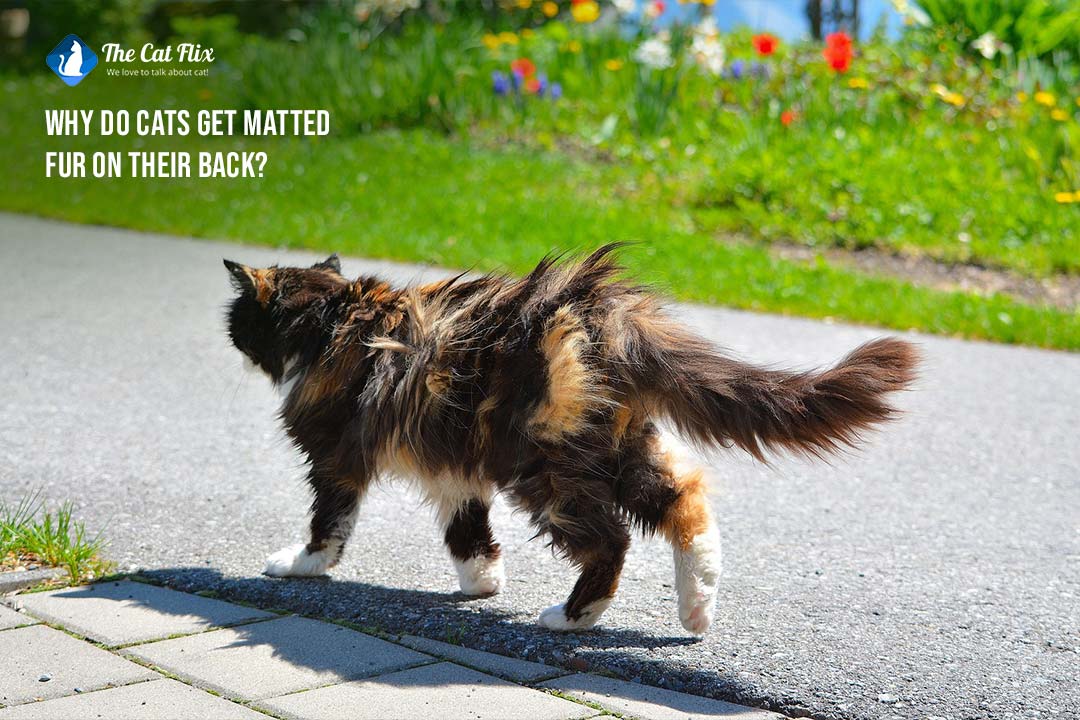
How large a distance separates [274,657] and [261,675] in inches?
4.7

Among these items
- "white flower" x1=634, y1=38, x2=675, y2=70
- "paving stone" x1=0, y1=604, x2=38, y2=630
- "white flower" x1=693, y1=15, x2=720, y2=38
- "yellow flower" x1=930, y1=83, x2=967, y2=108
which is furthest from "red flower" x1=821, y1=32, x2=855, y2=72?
"paving stone" x1=0, y1=604, x2=38, y2=630

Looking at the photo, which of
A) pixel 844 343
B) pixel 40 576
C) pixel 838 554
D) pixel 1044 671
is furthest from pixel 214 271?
pixel 1044 671

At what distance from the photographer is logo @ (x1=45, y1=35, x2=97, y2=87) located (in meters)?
16.4

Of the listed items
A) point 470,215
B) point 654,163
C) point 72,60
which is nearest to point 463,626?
point 470,215

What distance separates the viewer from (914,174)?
31.5 feet

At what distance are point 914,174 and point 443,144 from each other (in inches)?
178

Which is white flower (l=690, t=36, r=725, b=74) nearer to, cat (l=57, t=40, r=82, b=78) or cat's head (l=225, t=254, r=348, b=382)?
cat's head (l=225, t=254, r=348, b=382)

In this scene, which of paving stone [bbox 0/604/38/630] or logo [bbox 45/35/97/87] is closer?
paving stone [bbox 0/604/38/630]

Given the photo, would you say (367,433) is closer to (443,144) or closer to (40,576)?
(40,576)

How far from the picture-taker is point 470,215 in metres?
9.64

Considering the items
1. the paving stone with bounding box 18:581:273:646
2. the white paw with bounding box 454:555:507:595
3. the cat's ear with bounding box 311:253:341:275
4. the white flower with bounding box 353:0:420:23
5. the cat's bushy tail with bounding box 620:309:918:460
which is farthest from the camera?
the white flower with bounding box 353:0:420:23

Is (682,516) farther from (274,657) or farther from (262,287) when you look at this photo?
(262,287)

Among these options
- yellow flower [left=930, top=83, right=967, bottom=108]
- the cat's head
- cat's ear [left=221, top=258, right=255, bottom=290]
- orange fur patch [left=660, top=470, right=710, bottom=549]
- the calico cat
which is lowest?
orange fur patch [left=660, top=470, right=710, bottom=549]

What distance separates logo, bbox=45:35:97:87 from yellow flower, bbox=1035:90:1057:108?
1204cm
